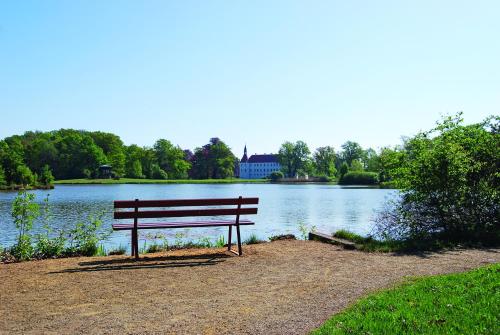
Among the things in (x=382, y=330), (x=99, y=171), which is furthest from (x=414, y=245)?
(x=99, y=171)

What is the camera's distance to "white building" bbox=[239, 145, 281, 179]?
622 ft

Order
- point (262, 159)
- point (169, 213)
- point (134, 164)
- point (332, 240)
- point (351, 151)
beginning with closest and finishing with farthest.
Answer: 1. point (169, 213)
2. point (332, 240)
3. point (134, 164)
4. point (351, 151)
5. point (262, 159)

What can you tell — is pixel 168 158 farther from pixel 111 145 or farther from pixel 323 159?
pixel 323 159

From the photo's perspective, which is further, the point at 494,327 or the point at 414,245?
the point at 414,245

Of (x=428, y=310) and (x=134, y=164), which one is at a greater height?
(x=134, y=164)

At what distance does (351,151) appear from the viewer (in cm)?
12988

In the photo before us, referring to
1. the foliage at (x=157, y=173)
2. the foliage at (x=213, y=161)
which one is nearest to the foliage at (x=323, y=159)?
the foliage at (x=213, y=161)

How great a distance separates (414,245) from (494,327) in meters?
5.76

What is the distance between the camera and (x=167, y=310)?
5.52 meters

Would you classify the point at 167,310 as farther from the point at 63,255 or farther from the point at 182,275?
the point at 63,255

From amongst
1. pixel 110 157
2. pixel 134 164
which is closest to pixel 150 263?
pixel 110 157

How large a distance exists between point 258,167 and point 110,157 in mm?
88178

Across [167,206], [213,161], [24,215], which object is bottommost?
[24,215]

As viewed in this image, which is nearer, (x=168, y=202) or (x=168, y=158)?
(x=168, y=202)
